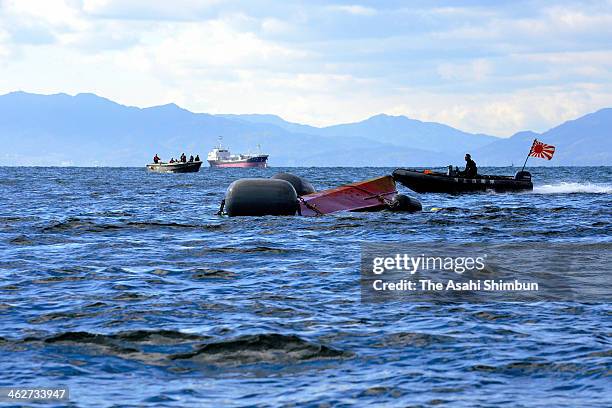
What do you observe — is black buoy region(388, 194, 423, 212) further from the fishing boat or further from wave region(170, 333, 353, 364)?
wave region(170, 333, 353, 364)

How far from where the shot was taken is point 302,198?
3241 centimetres

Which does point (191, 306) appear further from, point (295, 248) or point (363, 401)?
point (295, 248)

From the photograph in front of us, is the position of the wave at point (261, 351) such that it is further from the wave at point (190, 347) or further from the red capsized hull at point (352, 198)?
the red capsized hull at point (352, 198)

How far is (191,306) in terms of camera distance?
13.0 m

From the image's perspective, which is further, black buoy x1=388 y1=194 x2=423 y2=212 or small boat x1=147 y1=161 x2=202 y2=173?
small boat x1=147 y1=161 x2=202 y2=173

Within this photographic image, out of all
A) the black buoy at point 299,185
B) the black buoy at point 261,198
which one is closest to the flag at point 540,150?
the black buoy at point 299,185

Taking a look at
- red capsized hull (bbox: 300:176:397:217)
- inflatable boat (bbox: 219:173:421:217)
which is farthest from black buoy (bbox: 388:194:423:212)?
red capsized hull (bbox: 300:176:397:217)

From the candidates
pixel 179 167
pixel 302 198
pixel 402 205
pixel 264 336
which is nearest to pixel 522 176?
pixel 402 205

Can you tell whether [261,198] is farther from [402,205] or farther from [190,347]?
[190,347]

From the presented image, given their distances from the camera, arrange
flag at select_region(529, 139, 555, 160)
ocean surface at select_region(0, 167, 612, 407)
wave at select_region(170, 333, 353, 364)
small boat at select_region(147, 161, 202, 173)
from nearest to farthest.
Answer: ocean surface at select_region(0, 167, 612, 407) → wave at select_region(170, 333, 353, 364) → flag at select_region(529, 139, 555, 160) → small boat at select_region(147, 161, 202, 173)

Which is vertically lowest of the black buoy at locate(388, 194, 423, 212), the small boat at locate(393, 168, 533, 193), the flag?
the black buoy at locate(388, 194, 423, 212)

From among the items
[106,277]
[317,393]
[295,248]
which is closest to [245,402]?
[317,393]

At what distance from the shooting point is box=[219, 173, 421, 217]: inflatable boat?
92.5ft

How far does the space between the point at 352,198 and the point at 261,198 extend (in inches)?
242
